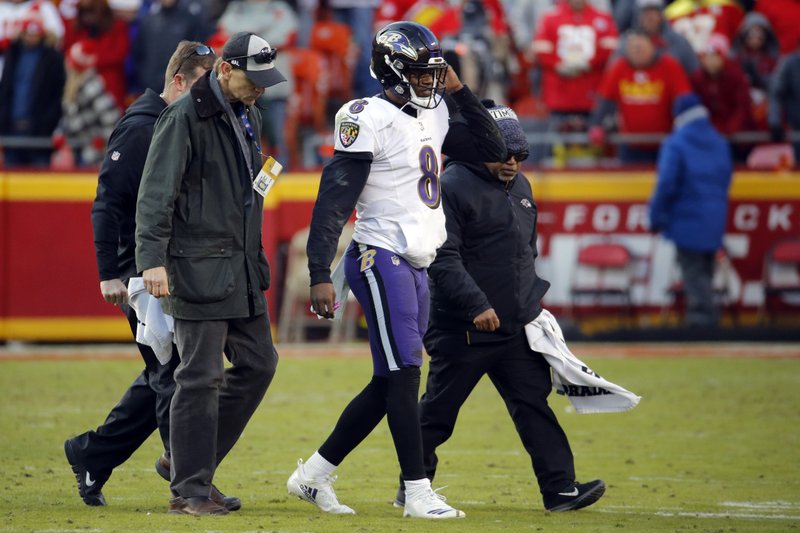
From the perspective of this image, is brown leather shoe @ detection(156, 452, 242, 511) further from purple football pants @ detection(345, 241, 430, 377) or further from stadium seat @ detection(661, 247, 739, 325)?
stadium seat @ detection(661, 247, 739, 325)

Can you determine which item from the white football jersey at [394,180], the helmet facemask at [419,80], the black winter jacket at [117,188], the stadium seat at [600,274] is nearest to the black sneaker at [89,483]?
the black winter jacket at [117,188]

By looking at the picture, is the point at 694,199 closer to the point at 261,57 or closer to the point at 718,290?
the point at 718,290

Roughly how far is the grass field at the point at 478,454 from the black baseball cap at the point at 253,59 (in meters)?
1.83

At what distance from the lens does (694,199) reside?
571 inches

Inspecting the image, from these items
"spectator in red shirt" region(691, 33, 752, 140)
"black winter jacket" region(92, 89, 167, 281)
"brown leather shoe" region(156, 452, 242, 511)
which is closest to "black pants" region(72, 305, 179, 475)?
"brown leather shoe" region(156, 452, 242, 511)

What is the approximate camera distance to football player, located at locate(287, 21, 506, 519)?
6.50 metres

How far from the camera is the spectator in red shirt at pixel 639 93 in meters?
14.9

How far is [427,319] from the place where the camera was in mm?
6742

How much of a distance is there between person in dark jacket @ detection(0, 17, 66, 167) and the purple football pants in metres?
8.79

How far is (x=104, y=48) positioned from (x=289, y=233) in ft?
9.55

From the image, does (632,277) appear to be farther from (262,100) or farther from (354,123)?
(354,123)

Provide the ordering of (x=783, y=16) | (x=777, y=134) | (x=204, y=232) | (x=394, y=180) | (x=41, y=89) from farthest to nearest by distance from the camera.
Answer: (x=783, y=16)
(x=777, y=134)
(x=41, y=89)
(x=394, y=180)
(x=204, y=232)

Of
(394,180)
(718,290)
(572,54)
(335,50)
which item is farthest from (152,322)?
(335,50)

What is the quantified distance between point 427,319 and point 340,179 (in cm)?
74
